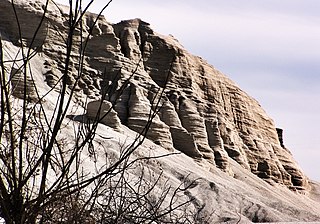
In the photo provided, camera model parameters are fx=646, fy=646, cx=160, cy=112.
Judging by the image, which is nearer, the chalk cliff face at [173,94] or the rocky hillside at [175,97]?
the rocky hillside at [175,97]

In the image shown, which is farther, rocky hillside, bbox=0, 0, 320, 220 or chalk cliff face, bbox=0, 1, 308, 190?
chalk cliff face, bbox=0, 1, 308, 190

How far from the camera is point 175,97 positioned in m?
57.0

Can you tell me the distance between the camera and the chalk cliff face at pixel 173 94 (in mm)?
50188

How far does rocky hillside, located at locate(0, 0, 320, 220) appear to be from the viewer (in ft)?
164

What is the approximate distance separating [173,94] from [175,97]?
1.70 ft

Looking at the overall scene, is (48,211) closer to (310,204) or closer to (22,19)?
(22,19)

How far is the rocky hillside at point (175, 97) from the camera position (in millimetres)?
49875

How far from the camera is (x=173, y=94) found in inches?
2261

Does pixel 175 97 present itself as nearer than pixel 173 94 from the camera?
Yes

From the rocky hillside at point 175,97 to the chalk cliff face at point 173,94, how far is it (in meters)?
0.08

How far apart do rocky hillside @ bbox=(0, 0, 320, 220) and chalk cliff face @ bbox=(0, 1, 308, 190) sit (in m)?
0.08

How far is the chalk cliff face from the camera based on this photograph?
50188 millimetres

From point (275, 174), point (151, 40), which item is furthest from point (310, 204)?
point (151, 40)

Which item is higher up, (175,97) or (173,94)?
(173,94)
